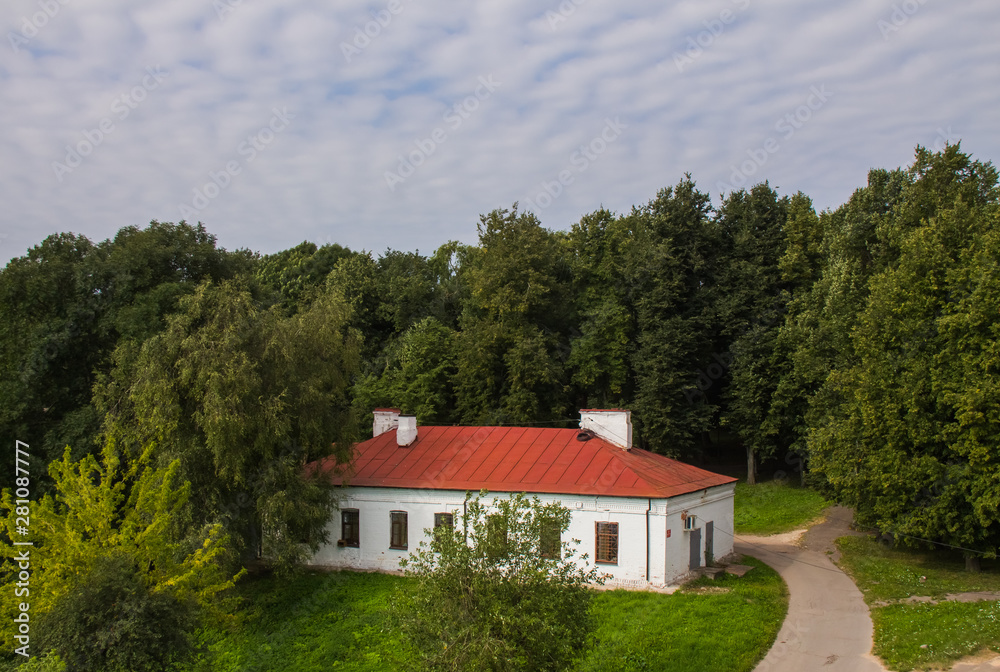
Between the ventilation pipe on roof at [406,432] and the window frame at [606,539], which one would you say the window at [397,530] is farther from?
the window frame at [606,539]

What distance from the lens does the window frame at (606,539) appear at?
22.1m

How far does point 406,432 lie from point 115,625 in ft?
47.7

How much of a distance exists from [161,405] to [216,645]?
6.51m

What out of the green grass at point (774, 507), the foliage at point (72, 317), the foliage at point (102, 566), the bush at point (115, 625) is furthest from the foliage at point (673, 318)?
the bush at point (115, 625)

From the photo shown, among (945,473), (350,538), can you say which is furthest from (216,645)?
(945,473)

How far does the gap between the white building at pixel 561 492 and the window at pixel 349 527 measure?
1.3 inches

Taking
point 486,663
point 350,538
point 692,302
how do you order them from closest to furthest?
point 486,663 → point 350,538 → point 692,302

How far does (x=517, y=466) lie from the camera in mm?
24797

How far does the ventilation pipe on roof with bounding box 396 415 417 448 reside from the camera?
1073 inches

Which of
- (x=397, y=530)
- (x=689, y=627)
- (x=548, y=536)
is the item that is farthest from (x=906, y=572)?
(x=397, y=530)

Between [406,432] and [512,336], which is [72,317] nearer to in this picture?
[406,432]

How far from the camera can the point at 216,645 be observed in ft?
65.4

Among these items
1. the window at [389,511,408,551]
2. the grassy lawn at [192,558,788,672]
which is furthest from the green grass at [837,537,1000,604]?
the window at [389,511,408,551]

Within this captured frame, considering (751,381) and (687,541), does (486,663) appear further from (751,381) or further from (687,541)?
(751,381)
